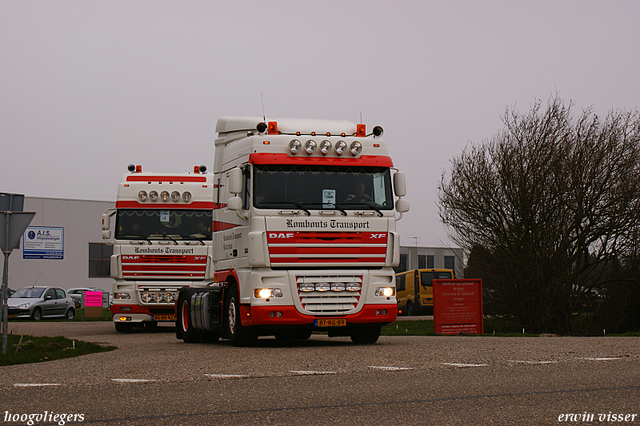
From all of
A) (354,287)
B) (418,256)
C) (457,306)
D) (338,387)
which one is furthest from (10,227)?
(418,256)

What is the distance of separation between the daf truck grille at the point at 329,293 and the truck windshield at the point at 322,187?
1197 mm

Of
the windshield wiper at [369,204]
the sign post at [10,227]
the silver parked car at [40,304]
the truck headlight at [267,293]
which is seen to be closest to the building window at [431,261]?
the silver parked car at [40,304]

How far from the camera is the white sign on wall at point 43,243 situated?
57.6 metres

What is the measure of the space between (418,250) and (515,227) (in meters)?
65.6

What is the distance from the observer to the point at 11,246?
12.7 meters

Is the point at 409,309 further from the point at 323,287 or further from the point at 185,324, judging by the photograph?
the point at 323,287

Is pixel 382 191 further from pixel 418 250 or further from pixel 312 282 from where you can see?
pixel 418 250

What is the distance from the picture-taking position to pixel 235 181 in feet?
44.7

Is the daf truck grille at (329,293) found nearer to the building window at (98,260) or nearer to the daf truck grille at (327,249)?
the daf truck grille at (327,249)

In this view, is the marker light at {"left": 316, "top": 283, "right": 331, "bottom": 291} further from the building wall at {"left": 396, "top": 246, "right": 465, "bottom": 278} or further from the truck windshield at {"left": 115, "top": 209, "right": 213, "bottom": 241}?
the building wall at {"left": 396, "top": 246, "right": 465, "bottom": 278}

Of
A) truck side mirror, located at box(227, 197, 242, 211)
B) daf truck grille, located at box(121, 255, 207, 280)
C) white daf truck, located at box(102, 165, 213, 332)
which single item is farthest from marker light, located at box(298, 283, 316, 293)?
daf truck grille, located at box(121, 255, 207, 280)

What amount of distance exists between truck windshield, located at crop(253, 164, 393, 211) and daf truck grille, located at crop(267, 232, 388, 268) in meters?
0.48

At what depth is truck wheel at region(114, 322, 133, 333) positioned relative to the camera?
22.9 meters

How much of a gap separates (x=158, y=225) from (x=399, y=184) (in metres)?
8.92
